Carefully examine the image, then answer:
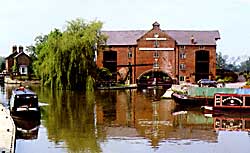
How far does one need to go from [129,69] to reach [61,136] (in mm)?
39779

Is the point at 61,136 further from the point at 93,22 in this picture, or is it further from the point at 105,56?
the point at 105,56

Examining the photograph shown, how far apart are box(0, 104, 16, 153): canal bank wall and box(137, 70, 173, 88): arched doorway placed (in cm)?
3546

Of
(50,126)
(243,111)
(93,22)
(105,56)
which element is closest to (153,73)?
(105,56)

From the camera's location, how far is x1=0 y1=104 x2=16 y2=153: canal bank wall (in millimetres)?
15992

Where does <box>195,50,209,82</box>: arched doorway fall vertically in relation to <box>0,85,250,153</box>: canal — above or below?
above

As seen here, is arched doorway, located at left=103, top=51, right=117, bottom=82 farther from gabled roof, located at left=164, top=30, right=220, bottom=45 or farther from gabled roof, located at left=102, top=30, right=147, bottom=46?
gabled roof, located at left=164, top=30, right=220, bottom=45

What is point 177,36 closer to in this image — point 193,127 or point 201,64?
point 201,64

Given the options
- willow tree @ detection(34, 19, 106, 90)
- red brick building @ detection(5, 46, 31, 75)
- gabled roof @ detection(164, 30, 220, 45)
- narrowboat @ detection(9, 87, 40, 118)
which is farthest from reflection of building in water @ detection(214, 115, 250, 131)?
red brick building @ detection(5, 46, 31, 75)

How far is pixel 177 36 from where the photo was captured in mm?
62125

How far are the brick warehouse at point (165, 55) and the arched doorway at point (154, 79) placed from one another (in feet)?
1.30

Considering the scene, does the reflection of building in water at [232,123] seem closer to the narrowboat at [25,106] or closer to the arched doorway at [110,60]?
the narrowboat at [25,106]

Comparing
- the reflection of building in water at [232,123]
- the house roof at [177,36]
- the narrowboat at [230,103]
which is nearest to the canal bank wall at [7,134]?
the reflection of building in water at [232,123]

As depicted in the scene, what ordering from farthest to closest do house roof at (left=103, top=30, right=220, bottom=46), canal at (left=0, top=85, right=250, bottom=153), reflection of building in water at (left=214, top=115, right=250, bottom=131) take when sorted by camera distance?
house roof at (left=103, top=30, right=220, bottom=46) < reflection of building in water at (left=214, top=115, right=250, bottom=131) < canal at (left=0, top=85, right=250, bottom=153)

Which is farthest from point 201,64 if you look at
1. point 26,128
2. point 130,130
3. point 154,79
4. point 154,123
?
point 26,128
